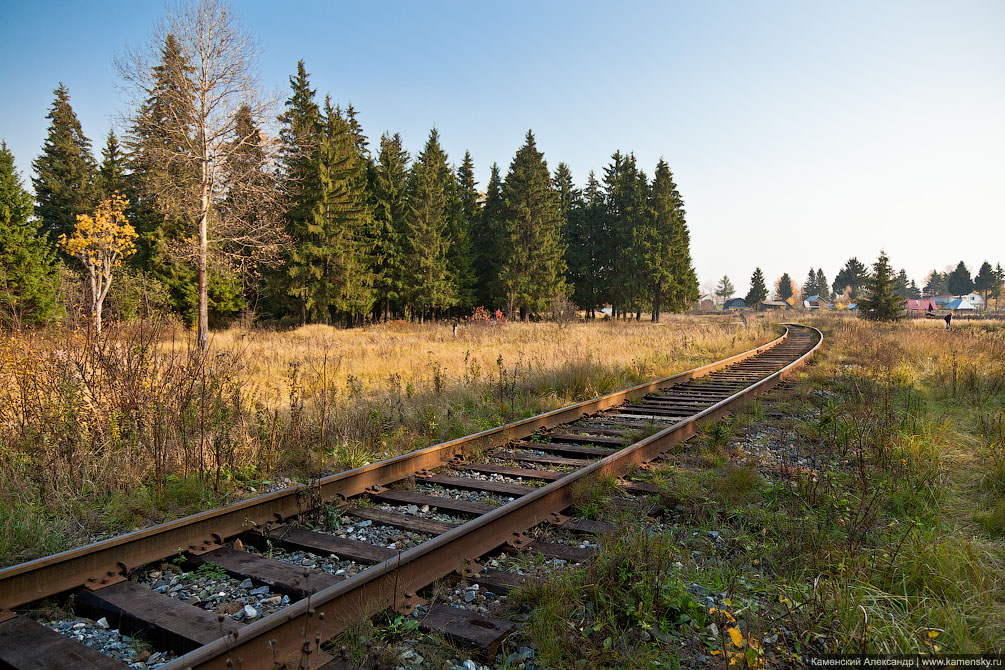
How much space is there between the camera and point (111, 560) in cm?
327

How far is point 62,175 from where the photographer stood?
42031 mm

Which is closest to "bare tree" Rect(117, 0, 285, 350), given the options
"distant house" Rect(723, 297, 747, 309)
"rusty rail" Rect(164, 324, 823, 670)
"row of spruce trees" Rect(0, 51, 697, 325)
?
"row of spruce trees" Rect(0, 51, 697, 325)

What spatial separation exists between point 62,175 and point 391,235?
85.3ft

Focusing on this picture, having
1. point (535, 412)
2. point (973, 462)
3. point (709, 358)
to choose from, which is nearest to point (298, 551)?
point (535, 412)

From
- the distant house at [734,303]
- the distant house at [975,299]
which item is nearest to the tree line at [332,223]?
the distant house at [975,299]

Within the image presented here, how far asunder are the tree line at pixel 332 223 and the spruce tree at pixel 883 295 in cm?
1447

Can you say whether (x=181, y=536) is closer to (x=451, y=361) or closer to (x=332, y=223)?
(x=451, y=361)

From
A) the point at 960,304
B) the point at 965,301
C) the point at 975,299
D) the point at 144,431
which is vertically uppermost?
the point at 975,299

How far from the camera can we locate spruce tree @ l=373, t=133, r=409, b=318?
41.8m

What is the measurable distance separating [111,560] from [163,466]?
1.76 metres

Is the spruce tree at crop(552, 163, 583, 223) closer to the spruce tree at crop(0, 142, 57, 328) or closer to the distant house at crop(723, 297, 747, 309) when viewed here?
the spruce tree at crop(0, 142, 57, 328)

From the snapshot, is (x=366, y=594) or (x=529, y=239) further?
(x=529, y=239)

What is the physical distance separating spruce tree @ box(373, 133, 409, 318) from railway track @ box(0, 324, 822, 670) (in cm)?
3733

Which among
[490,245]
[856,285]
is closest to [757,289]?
[856,285]
